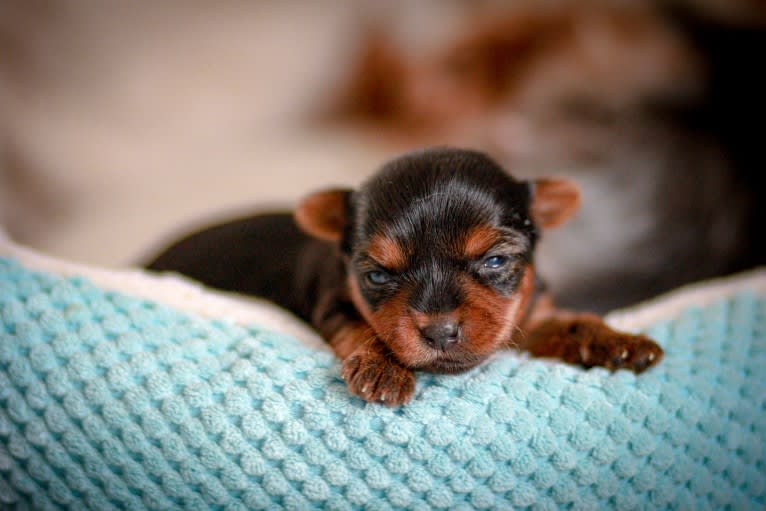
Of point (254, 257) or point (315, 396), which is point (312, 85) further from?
point (315, 396)

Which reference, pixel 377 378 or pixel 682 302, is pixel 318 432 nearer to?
pixel 377 378

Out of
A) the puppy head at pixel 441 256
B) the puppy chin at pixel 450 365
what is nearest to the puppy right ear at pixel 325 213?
the puppy head at pixel 441 256

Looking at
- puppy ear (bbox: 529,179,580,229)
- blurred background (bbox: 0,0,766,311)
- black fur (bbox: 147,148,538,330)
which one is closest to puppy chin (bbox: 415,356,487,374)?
black fur (bbox: 147,148,538,330)

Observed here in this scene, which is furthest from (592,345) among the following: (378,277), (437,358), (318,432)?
(318,432)

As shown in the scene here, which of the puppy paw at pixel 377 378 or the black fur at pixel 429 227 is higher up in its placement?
the black fur at pixel 429 227

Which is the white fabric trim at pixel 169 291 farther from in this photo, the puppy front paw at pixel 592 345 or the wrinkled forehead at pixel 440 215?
the puppy front paw at pixel 592 345

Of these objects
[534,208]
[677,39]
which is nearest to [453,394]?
[534,208]

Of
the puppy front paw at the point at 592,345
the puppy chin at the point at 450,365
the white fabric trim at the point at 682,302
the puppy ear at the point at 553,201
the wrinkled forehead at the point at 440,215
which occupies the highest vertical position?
the wrinkled forehead at the point at 440,215

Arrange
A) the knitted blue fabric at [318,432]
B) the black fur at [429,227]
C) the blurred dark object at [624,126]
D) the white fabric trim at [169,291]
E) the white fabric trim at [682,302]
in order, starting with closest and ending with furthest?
the knitted blue fabric at [318,432], the black fur at [429,227], the white fabric trim at [169,291], the white fabric trim at [682,302], the blurred dark object at [624,126]
